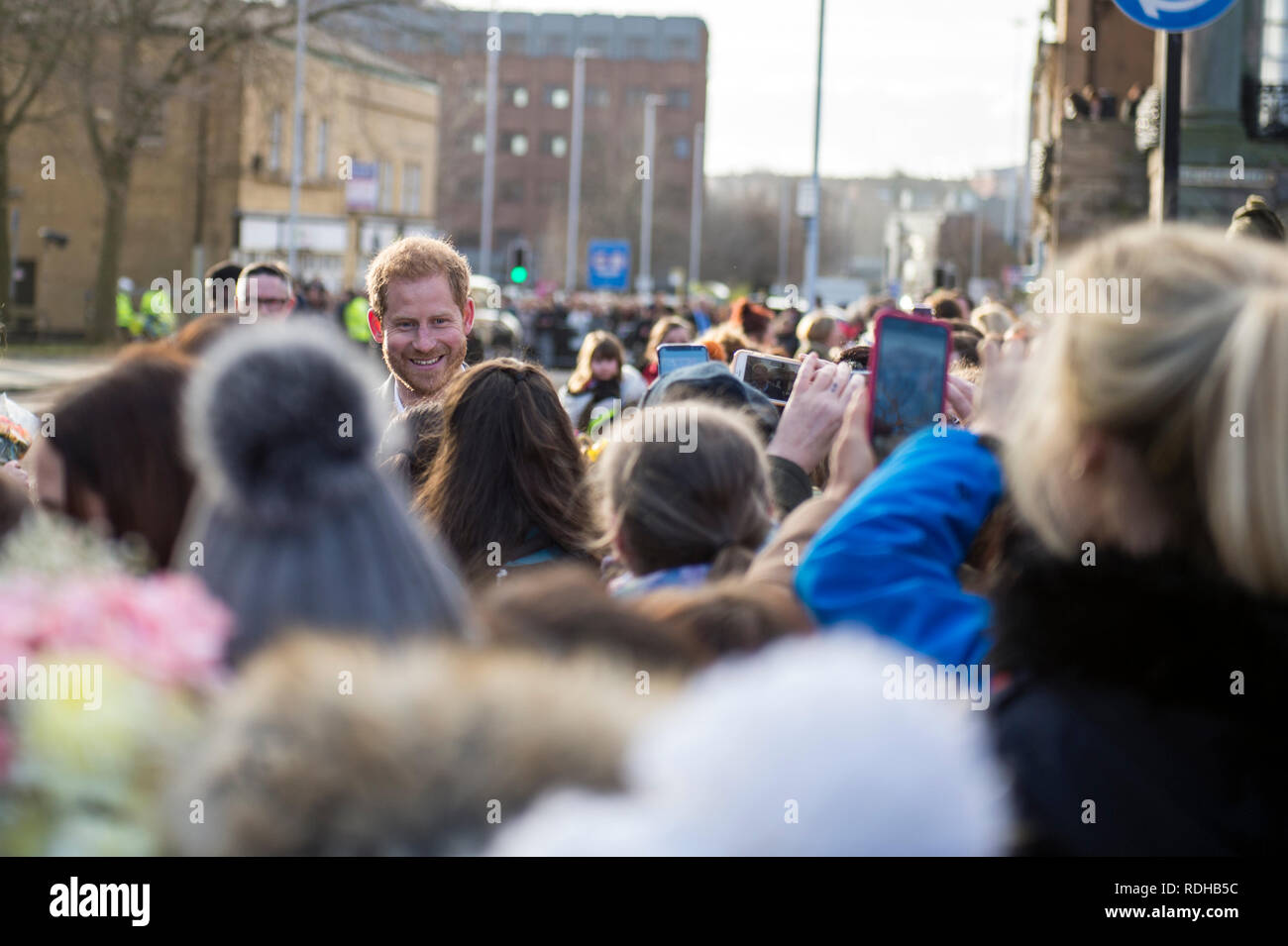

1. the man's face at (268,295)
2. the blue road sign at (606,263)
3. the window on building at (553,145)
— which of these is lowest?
the man's face at (268,295)

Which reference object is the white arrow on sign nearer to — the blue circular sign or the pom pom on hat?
the blue circular sign

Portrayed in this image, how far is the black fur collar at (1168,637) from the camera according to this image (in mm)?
2152

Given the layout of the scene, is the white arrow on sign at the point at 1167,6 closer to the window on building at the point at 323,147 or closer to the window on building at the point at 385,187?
the window on building at the point at 323,147

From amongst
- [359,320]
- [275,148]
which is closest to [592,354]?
[359,320]

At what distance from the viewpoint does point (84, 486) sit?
2.67 m

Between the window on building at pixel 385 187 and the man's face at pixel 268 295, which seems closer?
the man's face at pixel 268 295

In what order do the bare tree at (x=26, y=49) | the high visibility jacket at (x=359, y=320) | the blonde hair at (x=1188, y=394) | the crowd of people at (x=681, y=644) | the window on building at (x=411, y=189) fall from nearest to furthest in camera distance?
the crowd of people at (x=681, y=644) → the blonde hair at (x=1188, y=394) → the high visibility jacket at (x=359, y=320) → the bare tree at (x=26, y=49) → the window on building at (x=411, y=189)

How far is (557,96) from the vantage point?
119312 millimetres

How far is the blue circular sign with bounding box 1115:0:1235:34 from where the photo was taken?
22.0 feet

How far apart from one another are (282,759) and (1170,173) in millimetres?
6777

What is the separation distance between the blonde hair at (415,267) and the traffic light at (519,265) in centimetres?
2383

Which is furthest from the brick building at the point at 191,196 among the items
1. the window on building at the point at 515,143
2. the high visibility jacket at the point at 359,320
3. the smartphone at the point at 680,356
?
the window on building at the point at 515,143
